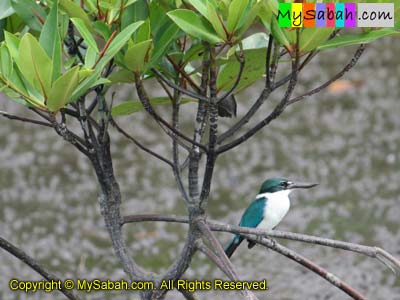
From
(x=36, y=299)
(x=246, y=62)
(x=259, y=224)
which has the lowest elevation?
(x=36, y=299)

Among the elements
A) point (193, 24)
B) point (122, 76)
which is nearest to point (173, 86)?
point (122, 76)

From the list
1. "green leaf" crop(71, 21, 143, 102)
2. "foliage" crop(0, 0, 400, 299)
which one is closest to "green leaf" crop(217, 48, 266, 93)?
"foliage" crop(0, 0, 400, 299)

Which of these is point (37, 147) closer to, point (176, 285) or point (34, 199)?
point (34, 199)

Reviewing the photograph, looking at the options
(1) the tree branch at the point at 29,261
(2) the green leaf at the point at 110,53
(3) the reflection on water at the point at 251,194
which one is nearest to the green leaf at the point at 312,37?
(2) the green leaf at the point at 110,53

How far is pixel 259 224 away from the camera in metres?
2.81

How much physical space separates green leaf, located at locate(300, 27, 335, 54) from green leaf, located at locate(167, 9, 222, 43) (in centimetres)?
17

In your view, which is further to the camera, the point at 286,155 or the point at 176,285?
the point at 286,155

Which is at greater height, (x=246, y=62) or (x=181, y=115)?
(x=181, y=115)

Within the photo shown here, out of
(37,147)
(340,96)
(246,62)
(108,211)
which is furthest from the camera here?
(340,96)

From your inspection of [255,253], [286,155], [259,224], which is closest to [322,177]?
[286,155]

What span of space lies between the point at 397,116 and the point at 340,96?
507 mm

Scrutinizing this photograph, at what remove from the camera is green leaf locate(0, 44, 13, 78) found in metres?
1.72

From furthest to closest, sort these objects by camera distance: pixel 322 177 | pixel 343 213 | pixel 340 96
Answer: pixel 340 96 → pixel 322 177 → pixel 343 213

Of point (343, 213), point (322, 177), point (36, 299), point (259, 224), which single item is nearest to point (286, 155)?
point (322, 177)
